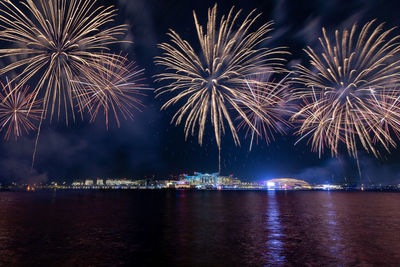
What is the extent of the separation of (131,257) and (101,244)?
4.09 meters

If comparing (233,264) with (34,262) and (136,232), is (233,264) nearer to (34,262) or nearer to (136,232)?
(34,262)

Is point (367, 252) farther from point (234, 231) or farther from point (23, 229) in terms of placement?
point (23, 229)


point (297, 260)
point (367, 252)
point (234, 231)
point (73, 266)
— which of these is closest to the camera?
point (73, 266)

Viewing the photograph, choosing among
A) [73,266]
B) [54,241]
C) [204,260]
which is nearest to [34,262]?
[73,266]

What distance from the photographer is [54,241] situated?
2031 cm

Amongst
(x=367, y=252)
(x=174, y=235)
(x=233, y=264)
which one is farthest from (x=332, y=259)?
(x=174, y=235)

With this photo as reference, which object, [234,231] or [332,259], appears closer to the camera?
[332,259]

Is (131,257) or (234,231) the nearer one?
(131,257)

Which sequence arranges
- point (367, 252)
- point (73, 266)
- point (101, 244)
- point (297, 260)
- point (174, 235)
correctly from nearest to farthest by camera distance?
1. point (73, 266)
2. point (297, 260)
3. point (367, 252)
4. point (101, 244)
5. point (174, 235)

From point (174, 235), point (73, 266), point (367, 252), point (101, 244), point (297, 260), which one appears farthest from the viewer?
point (174, 235)

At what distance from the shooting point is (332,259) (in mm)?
15781

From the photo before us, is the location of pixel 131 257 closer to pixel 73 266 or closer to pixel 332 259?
pixel 73 266

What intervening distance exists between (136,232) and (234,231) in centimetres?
757

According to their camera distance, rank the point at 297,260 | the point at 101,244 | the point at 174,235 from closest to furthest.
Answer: the point at 297,260 < the point at 101,244 < the point at 174,235
